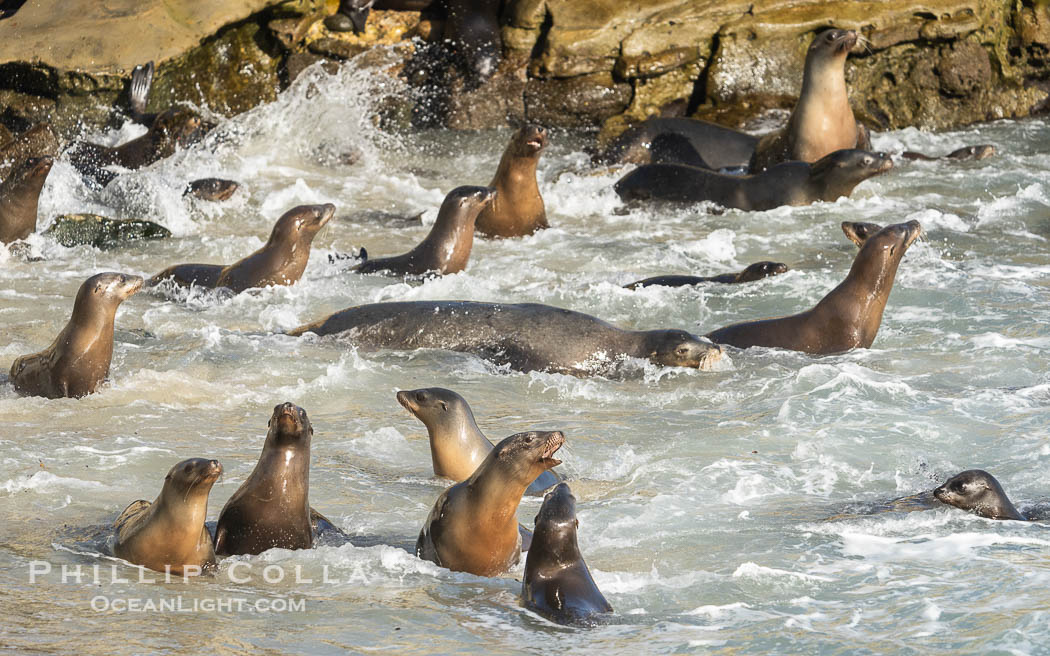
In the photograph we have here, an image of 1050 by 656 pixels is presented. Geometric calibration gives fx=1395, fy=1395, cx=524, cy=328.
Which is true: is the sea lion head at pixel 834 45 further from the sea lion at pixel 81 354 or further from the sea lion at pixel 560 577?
the sea lion at pixel 560 577

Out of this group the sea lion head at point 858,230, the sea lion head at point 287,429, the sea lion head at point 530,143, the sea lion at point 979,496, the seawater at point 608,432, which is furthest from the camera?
the sea lion head at point 530,143

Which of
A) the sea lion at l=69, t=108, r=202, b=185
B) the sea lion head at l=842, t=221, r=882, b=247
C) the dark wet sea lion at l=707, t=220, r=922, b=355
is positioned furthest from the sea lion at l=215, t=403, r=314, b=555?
the sea lion at l=69, t=108, r=202, b=185

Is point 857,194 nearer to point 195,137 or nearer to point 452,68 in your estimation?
point 452,68

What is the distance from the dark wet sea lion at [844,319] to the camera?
7.03 meters

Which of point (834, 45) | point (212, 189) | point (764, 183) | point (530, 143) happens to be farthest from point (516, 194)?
point (834, 45)

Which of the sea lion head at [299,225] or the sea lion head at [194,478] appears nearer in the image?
the sea lion head at [194,478]

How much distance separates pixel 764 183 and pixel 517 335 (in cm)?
418

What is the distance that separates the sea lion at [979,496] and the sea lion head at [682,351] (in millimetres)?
1962

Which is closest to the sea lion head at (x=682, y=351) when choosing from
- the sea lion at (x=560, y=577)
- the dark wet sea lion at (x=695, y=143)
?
the sea lion at (x=560, y=577)

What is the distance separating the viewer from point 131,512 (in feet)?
14.9

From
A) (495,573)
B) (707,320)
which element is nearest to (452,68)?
(707,320)

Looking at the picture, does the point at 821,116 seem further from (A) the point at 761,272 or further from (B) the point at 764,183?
(A) the point at 761,272

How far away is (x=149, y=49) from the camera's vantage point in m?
12.5

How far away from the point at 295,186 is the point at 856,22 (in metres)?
5.46
